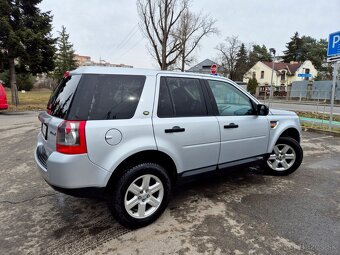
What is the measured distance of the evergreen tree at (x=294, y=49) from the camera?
68562 mm

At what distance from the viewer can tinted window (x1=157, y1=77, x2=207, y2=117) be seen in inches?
121

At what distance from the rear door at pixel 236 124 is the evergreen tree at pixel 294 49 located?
246ft

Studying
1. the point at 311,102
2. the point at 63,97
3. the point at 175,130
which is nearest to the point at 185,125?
the point at 175,130

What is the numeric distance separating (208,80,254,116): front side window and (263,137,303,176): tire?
3.68 feet

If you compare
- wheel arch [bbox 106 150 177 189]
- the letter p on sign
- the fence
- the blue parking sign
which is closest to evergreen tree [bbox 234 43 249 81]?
the fence

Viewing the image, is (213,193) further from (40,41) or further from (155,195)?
(40,41)

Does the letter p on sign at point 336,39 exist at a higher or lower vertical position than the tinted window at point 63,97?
higher

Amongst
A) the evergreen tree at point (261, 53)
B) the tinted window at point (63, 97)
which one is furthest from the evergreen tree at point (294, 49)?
the tinted window at point (63, 97)

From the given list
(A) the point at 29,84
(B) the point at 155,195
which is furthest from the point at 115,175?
(A) the point at 29,84

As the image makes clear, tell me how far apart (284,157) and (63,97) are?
12.6 ft

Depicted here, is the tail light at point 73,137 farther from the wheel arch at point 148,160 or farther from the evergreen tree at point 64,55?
the evergreen tree at point 64,55

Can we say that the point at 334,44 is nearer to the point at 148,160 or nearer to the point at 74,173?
the point at 148,160

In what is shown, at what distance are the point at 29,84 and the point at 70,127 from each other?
65.8m

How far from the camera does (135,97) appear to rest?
113 inches
